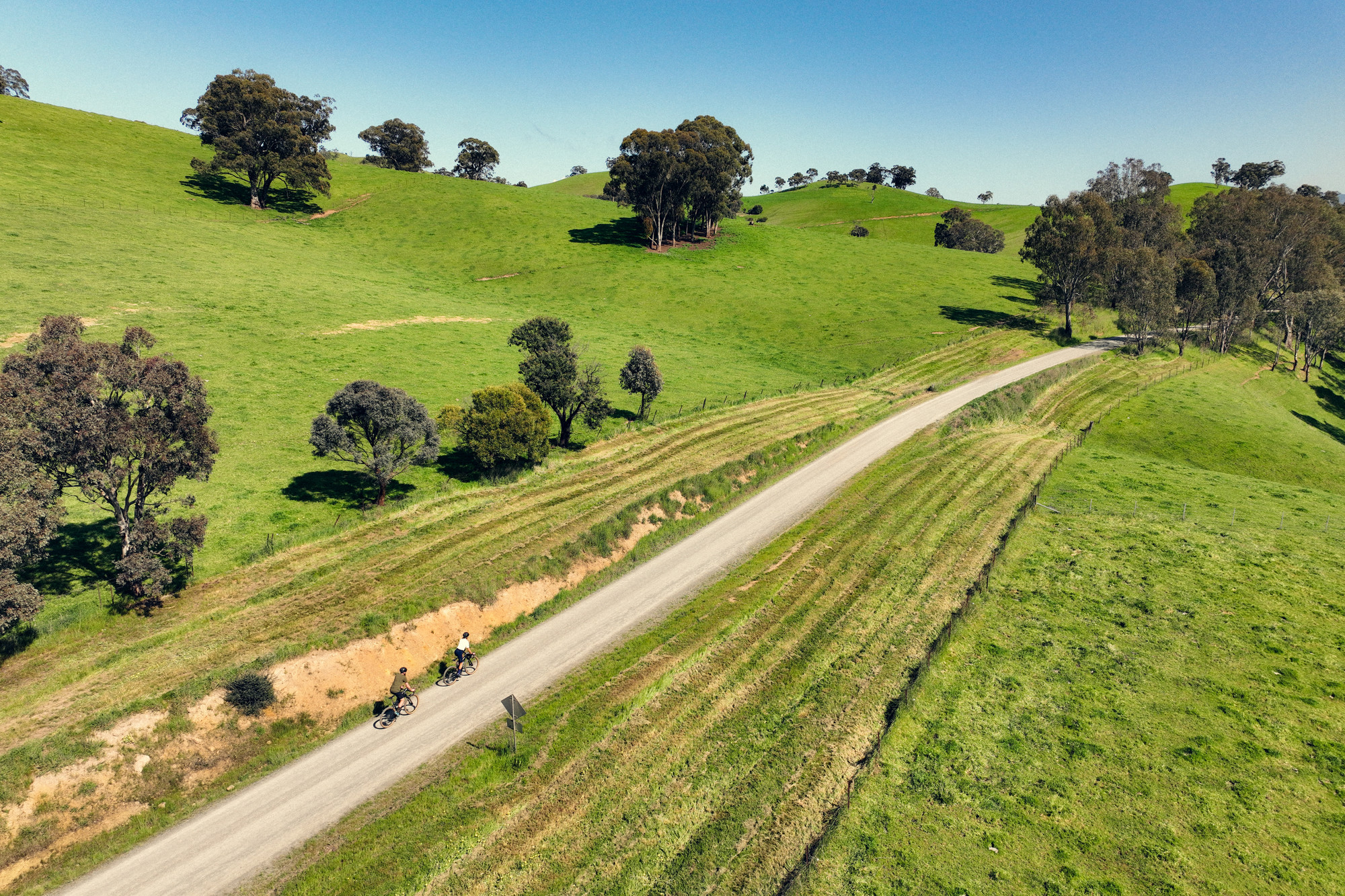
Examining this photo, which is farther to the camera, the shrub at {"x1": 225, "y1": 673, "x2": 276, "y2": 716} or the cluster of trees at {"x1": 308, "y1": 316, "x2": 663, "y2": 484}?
the cluster of trees at {"x1": 308, "y1": 316, "x2": 663, "y2": 484}

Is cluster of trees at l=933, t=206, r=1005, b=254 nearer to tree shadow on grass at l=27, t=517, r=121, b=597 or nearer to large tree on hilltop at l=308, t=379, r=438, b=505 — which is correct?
large tree on hilltop at l=308, t=379, r=438, b=505

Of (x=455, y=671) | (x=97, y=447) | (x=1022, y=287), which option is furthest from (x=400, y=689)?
(x=1022, y=287)

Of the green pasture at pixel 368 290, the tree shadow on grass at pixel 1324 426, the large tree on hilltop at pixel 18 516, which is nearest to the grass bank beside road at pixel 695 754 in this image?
the large tree on hilltop at pixel 18 516

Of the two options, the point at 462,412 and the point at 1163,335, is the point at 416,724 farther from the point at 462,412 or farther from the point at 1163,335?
the point at 1163,335

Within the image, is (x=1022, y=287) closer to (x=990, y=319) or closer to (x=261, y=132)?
(x=990, y=319)

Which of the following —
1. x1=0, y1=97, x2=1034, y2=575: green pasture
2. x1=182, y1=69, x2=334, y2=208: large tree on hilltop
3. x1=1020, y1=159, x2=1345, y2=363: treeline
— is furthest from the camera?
x1=182, y1=69, x2=334, y2=208: large tree on hilltop

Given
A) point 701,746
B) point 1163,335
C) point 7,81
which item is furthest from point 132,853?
point 7,81

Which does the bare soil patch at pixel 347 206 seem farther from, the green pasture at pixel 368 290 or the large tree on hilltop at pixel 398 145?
the large tree on hilltop at pixel 398 145

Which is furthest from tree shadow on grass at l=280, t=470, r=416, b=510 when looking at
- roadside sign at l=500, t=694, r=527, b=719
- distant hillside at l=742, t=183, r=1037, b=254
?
distant hillside at l=742, t=183, r=1037, b=254
